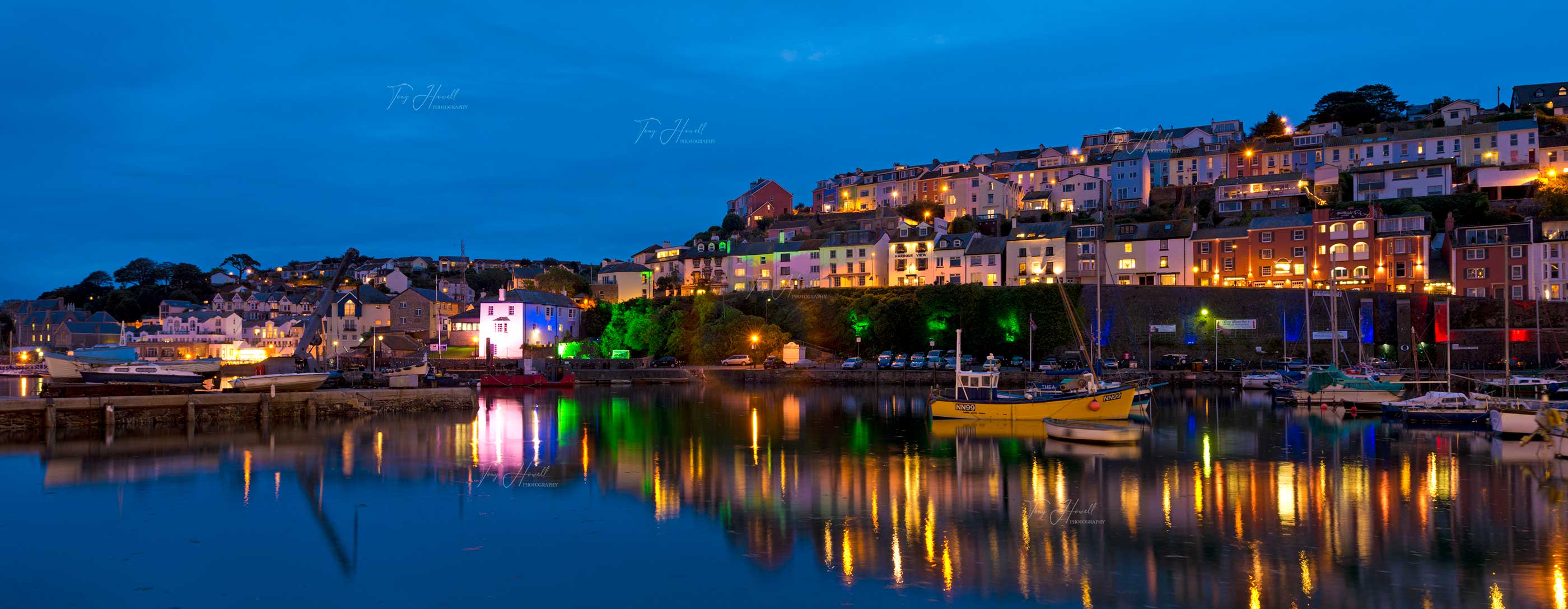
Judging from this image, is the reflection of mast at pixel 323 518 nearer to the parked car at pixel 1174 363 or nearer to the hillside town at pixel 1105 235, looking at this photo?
the hillside town at pixel 1105 235

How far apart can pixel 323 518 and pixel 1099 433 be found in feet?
58.0

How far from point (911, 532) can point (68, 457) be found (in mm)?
19763

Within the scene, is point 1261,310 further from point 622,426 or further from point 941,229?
point 622,426

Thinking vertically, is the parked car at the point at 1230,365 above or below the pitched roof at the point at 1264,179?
below

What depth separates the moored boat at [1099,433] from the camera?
23531mm

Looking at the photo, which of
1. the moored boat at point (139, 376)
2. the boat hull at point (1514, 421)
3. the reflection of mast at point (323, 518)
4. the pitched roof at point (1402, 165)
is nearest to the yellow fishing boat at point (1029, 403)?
the boat hull at point (1514, 421)

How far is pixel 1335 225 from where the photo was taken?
5256 centimetres

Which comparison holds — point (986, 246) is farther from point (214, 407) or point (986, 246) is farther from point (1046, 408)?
point (214, 407)

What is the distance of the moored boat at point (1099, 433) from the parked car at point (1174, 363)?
2463 centimetres

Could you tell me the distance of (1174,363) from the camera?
4700cm

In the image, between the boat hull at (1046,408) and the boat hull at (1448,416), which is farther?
the boat hull at (1448,416)

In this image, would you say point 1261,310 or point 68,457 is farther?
point 1261,310

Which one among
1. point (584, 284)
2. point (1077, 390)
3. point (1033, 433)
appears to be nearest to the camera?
point (1033, 433)

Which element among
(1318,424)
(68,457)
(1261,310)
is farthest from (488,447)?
(1261,310)
